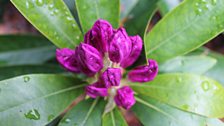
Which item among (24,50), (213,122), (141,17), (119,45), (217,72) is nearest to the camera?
(119,45)

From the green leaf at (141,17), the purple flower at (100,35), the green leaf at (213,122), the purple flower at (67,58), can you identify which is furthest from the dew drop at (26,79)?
the green leaf at (213,122)

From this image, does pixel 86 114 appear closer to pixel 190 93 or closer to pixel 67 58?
pixel 67 58

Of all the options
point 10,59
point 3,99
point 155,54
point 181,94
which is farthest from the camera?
point 10,59

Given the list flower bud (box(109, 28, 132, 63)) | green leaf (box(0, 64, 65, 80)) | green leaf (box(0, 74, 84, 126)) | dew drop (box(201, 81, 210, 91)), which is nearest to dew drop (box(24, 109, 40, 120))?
green leaf (box(0, 74, 84, 126))

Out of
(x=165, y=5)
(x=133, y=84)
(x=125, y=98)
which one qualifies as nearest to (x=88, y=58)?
(x=125, y=98)

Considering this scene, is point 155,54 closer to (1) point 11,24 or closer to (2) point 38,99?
(2) point 38,99

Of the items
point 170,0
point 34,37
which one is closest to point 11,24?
point 34,37

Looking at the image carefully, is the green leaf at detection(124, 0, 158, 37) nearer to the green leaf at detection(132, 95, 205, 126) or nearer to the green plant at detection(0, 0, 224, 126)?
the green plant at detection(0, 0, 224, 126)
